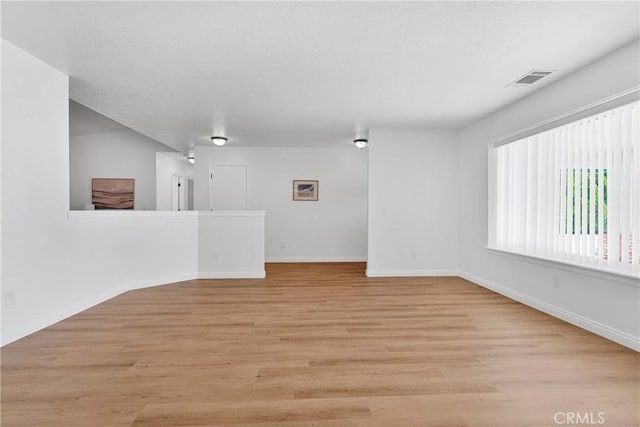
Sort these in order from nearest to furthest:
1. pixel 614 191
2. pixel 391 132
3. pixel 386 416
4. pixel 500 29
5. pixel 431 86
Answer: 1. pixel 386 416
2. pixel 500 29
3. pixel 614 191
4. pixel 431 86
5. pixel 391 132

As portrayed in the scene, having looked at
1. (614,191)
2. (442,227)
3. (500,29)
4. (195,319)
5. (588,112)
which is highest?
(500,29)

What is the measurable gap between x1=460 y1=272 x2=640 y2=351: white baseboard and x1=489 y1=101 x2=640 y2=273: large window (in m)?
0.54

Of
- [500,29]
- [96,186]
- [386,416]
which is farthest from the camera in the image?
[96,186]

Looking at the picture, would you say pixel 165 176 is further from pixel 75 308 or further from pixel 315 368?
pixel 315 368

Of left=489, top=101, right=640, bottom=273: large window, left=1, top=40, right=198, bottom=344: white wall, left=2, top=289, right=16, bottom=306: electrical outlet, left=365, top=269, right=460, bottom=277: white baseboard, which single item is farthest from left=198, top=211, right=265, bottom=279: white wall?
left=489, top=101, right=640, bottom=273: large window

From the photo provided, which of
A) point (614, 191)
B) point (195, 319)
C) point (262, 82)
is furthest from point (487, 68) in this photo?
point (195, 319)

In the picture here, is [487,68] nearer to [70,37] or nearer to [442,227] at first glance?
[442,227]

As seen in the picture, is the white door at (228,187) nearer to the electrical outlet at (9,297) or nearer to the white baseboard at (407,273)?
the white baseboard at (407,273)

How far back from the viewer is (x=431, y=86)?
3.59 m

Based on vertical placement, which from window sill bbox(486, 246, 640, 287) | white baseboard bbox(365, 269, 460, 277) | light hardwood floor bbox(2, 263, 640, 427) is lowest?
light hardwood floor bbox(2, 263, 640, 427)

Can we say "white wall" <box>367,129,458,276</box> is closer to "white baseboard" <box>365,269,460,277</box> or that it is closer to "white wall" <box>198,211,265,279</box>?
"white baseboard" <box>365,269,460,277</box>

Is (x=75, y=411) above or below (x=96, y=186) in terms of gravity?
below

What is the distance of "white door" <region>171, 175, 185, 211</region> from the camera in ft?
28.7

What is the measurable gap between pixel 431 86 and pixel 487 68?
2.01ft
